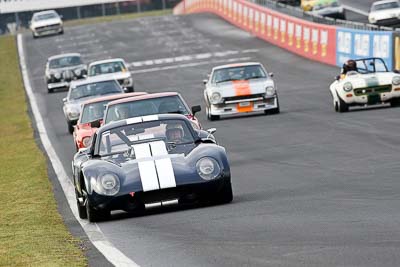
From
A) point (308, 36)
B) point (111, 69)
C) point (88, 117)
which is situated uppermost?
point (88, 117)

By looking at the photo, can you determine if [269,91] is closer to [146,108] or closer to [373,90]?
[373,90]

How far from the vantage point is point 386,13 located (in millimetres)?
57469

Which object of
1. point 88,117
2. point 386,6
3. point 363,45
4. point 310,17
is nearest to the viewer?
point 88,117

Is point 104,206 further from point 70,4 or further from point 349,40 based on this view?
point 70,4

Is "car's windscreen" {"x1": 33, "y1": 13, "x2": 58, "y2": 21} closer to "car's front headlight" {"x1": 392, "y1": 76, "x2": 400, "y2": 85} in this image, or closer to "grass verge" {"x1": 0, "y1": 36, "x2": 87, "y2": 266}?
"grass verge" {"x1": 0, "y1": 36, "x2": 87, "y2": 266}

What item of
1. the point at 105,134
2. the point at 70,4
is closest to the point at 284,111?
the point at 105,134

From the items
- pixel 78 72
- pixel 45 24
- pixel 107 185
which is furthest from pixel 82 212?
pixel 45 24

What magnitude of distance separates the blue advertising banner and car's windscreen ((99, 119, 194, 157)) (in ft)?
75.0

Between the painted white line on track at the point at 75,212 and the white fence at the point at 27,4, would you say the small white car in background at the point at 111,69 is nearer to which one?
the painted white line on track at the point at 75,212

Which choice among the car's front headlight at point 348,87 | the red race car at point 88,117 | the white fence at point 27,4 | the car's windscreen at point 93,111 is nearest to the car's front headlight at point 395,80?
the car's front headlight at point 348,87

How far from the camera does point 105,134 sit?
14484 millimetres

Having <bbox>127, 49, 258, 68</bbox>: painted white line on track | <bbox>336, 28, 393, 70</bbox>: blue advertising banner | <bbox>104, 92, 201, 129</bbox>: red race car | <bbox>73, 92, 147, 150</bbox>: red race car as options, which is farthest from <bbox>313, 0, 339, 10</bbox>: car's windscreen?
<bbox>104, 92, 201, 129</bbox>: red race car

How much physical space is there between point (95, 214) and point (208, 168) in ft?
4.21

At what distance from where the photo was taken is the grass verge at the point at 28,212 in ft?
34.7
